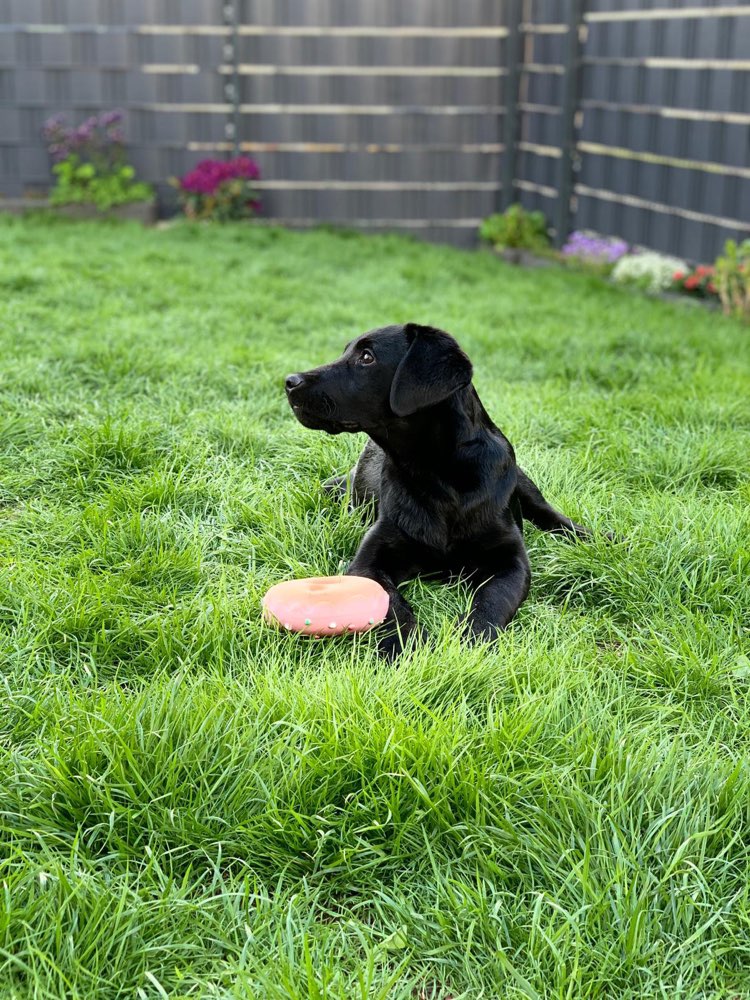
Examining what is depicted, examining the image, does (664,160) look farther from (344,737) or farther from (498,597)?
(344,737)

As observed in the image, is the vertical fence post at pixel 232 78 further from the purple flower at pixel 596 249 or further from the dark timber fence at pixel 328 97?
the purple flower at pixel 596 249

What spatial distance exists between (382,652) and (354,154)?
29.7 feet

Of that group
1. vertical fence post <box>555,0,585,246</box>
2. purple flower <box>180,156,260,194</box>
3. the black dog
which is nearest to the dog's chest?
the black dog

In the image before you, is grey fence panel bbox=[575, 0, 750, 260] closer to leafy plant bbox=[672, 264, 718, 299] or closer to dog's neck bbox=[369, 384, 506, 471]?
leafy plant bbox=[672, 264, 718, 299]

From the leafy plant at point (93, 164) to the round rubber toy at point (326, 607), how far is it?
8.83 metres

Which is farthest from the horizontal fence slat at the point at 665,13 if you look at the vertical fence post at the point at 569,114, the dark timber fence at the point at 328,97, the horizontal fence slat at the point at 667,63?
the dark timber fence at the point at 328,97

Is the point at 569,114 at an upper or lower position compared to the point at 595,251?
upper

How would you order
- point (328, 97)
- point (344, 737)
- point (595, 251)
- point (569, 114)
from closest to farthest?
point (344, 737) < point (595, 251) < point (569, 114) < point (328, 97)

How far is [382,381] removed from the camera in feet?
8.28

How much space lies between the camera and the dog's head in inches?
94.6

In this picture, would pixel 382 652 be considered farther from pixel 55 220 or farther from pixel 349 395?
pixel 55 220

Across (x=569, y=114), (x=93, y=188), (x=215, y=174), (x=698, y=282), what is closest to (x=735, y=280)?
(x=698, y=282)

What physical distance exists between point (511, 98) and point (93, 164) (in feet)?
13.5

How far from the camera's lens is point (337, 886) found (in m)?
1.55
